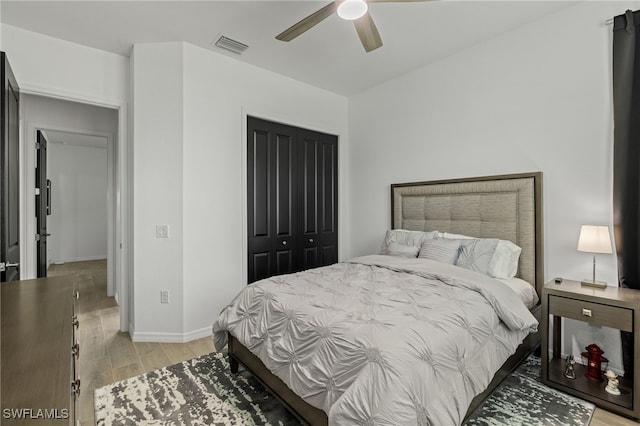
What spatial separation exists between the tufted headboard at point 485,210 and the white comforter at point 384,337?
780 millimetres

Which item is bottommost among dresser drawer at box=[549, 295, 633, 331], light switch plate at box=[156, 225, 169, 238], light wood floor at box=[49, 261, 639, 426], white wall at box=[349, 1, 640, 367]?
light wood floor at box=[49, 261, 639, 426]

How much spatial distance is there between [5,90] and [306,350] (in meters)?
2.60

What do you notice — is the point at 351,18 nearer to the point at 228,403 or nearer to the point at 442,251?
the point at 442,251

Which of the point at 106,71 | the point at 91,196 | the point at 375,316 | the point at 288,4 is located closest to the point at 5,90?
the point at 106,71

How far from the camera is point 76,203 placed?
25.0 ft

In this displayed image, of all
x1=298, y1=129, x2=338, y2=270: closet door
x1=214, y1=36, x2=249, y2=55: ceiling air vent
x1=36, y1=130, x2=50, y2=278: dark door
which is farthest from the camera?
x1=298, y1=129, x2=338, y2=270: closet door

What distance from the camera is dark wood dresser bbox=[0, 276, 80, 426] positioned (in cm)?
62

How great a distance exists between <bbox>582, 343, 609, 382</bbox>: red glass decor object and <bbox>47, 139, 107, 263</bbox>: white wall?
30.8 feet

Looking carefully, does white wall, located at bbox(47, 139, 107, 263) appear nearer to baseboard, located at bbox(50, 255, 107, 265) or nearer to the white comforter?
baseboard, located at bbox(50, 255, 107, 265)

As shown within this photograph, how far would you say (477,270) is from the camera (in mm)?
2648

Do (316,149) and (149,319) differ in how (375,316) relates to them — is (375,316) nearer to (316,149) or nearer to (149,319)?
(149,319)

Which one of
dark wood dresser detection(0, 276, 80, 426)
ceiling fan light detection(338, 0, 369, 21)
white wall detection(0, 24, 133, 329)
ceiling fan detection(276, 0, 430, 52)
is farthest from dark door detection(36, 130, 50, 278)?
Result: ceiling fan light detection(338, 0, 369, 21)

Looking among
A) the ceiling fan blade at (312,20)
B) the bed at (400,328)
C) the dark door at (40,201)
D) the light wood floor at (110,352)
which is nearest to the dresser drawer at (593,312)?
the bed at (400,328)

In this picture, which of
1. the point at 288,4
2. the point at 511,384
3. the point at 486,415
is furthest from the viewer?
the point at 288,4
